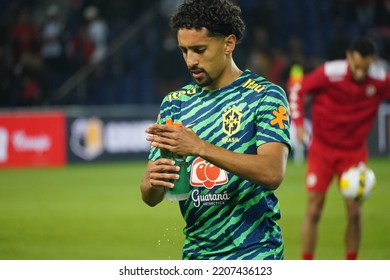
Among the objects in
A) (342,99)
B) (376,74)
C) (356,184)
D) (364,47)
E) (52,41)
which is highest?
(52,41)

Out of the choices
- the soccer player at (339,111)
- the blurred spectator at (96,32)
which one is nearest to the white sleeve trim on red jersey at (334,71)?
the soccer player at (339,111)

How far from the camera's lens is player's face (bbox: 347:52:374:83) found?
7702mm

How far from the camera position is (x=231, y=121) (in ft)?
12.7

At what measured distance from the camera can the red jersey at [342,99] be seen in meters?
7.86

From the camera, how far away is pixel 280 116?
385 centimetres

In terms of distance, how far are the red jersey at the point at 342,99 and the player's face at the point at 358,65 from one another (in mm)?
52

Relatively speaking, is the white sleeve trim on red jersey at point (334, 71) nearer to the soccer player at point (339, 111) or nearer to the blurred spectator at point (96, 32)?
the soccer player at point (339, 111)

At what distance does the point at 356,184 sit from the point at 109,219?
4151 mm

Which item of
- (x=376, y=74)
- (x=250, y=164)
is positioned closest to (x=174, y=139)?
(x=250, y=164)

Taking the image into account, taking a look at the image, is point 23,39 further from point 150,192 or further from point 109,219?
point 150,192

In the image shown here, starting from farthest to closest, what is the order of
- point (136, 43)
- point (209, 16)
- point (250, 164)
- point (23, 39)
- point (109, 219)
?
point (136, 43)
point (23, 39)
point (109, 219)
point (209, 16)
point (250, 164)
